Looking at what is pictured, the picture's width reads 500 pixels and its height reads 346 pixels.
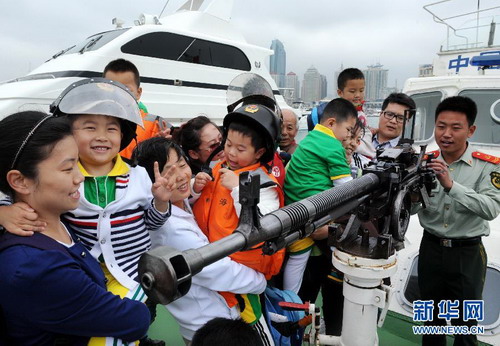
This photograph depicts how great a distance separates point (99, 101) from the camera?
4.83 ft

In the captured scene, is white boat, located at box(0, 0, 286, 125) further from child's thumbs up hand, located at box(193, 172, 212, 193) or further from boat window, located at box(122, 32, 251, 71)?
child's thumbs up hand, located at box(193, 172, 212, 193)

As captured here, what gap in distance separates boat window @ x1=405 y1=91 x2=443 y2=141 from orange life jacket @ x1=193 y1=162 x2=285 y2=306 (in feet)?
10.7

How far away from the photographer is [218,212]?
67.6 inches

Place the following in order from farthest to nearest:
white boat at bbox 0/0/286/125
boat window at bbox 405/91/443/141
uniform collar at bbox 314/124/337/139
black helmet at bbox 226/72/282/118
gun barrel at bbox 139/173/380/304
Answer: white boat at bbox 0/0/286/125 < boat window at bbox 405/91/443/141 < black helmet at bbox 226/72/282/118 < uniform collar at bbox 314/124/337/139 < gun barrel at bbox 139/173/380/304

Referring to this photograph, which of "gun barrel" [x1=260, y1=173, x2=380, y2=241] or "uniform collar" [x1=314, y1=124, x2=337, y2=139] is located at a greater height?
"uniform collar" [x1=314, y1=124, x2=337, y2=139]

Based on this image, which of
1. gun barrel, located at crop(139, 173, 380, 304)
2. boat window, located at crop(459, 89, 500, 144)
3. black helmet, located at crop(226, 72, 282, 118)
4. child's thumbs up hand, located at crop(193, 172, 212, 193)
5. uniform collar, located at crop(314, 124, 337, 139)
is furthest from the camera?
boat window, located at crop(459, 89, 500, 144)

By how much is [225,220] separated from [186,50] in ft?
27.3

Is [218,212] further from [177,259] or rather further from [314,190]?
[177,259]

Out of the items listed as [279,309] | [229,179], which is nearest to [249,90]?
[229,179]

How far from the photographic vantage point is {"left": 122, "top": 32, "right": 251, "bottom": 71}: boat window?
8350 millimetres

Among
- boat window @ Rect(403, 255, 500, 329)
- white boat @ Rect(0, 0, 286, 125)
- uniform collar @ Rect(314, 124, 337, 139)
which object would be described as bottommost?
boat window @ Rect(403, 255, 500, 329)

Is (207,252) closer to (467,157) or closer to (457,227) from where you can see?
(457,227)

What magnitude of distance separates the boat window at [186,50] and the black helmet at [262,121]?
7348mm

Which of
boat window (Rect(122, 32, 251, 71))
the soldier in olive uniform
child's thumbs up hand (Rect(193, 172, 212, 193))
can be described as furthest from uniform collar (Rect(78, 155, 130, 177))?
boat window (Rect(122, 32, 251, 71))
